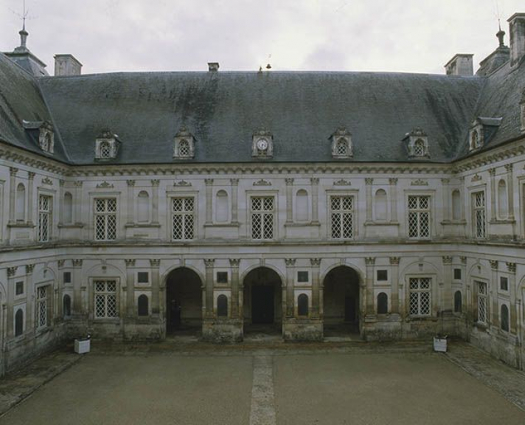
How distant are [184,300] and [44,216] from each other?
975cm

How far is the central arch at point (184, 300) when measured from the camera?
26.9 meters

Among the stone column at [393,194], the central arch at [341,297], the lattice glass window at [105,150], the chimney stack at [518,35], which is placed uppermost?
the chimney stack at [518,35]

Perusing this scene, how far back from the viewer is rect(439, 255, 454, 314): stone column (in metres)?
23.5

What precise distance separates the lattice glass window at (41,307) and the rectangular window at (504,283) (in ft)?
73.0

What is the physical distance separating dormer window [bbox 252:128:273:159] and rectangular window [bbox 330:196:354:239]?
14.3ft

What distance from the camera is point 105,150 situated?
23.6 meters

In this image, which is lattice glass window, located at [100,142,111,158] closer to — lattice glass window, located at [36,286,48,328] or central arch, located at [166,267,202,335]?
lattice glass window, located at [36,286,48,328]

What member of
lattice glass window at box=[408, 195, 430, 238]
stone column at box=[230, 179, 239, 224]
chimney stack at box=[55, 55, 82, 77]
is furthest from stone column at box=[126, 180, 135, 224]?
lattice glass window at box=[408, 195, 430, 238]

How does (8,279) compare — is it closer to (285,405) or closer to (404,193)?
(285,405)

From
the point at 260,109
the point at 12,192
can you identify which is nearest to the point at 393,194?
the point at 260,109

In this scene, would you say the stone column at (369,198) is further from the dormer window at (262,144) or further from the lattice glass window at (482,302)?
the lattice glass window at (482,302)

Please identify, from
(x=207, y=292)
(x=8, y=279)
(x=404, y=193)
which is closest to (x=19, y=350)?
(x=8, y=279)

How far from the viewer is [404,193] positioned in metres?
23.4

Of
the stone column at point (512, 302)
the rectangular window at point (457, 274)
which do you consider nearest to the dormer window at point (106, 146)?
the rectangular window at point (457, 274)
